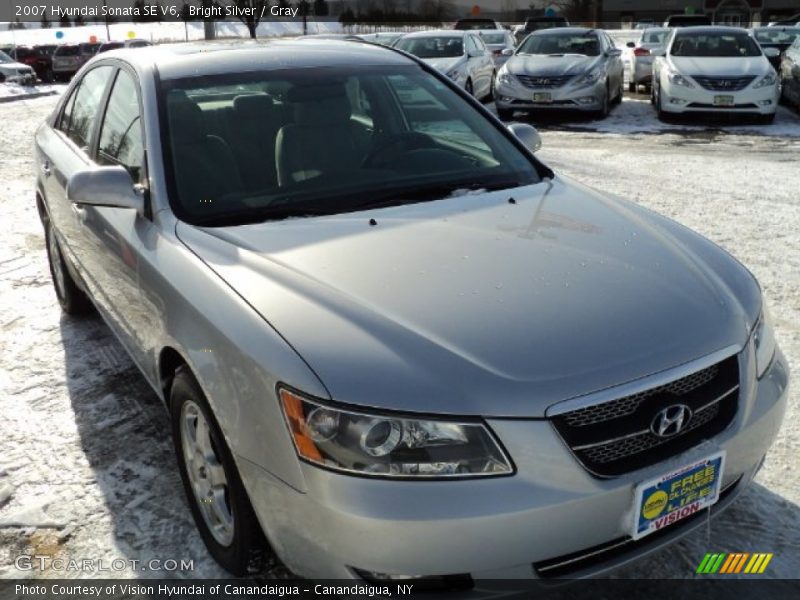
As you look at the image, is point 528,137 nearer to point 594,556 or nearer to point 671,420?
point 671,420

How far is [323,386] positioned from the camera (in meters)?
1.94

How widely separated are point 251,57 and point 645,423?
2.33 metres

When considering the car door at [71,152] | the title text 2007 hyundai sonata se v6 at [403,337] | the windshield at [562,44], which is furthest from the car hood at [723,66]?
the car door at [71,152]

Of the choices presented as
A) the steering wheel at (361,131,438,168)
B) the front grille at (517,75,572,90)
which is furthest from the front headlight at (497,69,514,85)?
the steering wheel at (361,131,438,168)

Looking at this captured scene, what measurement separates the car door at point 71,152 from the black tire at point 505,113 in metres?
9.35

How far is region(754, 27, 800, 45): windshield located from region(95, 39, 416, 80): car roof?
1884 centimetres

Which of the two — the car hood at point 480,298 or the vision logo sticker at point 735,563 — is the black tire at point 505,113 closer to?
the car hood at point 480,298

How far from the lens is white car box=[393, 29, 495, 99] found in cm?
1371

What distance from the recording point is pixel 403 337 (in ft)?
6.81

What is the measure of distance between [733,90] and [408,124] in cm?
952

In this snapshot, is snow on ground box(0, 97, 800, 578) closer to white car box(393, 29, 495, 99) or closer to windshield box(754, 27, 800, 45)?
white car box(393, 29, 495, 99)

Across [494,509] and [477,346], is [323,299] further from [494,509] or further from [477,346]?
[494,509]

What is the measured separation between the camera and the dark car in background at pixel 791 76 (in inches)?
509

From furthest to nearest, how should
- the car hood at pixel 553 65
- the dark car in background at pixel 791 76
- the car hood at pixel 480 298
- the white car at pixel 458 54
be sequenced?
the white car at pixel 458 54
the dark car in background at pixel 791 76
the car hood at pixel 553 65
the car hood at pixel 480 298
